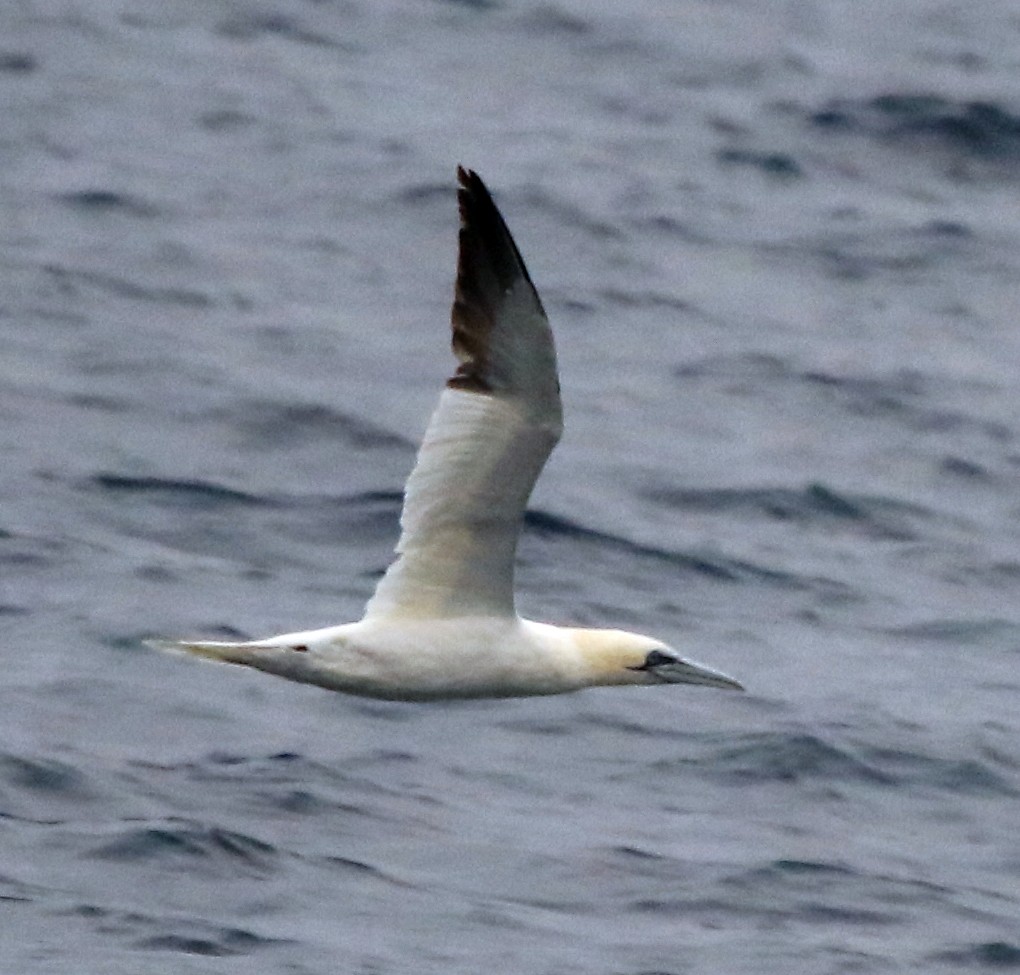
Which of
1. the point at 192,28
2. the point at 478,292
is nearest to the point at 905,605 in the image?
the point at 478,292

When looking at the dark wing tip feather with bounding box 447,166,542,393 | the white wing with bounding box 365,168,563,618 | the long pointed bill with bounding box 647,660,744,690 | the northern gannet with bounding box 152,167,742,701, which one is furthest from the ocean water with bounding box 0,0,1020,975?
the dark wing tip feather with bounding box 447,166,542,393

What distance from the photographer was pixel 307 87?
24453 mm

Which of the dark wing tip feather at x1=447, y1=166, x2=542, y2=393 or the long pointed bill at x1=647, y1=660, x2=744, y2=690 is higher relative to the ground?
the dark wing tip feather at x1=447, y1=166, x2=542, y2=393

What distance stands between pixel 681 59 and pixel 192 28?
400 centimetres

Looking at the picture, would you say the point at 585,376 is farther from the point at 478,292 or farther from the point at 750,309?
the point at 478,292

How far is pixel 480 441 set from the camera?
11.3 metres

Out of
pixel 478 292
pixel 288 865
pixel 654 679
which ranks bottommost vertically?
pixel 288 865

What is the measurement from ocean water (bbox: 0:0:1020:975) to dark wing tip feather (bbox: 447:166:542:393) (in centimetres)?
258

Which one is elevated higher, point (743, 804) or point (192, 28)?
point (192, 28)

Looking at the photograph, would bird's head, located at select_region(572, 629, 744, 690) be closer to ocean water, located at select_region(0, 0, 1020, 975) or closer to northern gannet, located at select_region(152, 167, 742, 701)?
northern gannet, located at select_region(152, 167, 742, 701)

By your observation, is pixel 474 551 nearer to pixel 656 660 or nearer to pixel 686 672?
pixel 656 660

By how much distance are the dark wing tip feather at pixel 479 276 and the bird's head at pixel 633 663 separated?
1326 millimetres

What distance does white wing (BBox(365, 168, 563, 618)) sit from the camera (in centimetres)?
1105

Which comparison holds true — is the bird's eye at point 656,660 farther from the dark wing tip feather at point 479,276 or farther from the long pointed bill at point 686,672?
the dark wing tip feather at point 479,276
